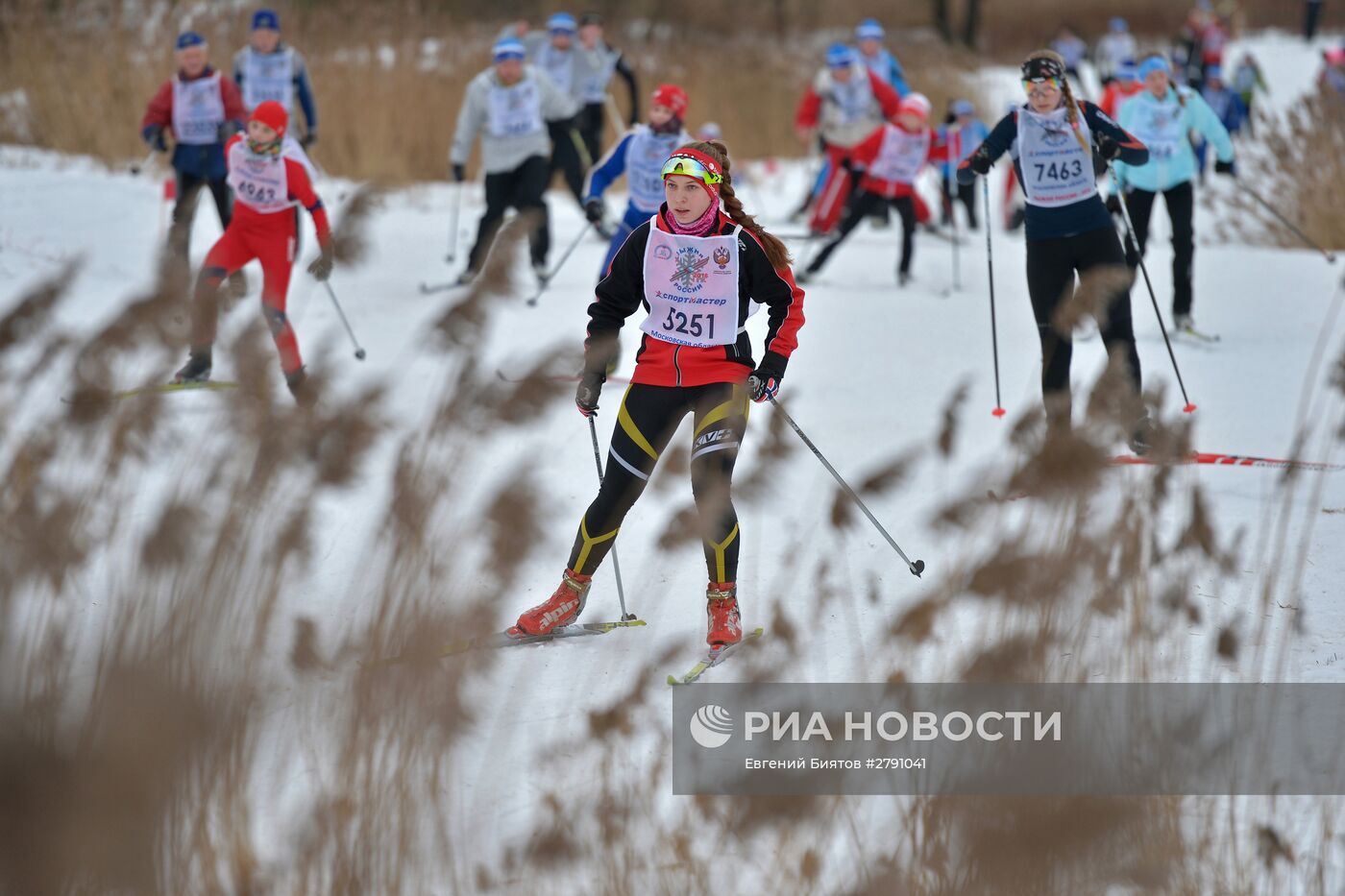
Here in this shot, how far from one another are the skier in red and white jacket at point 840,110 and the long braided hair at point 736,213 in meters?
7.46

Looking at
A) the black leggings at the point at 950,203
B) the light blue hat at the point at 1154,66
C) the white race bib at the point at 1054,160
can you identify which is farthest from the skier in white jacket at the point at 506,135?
the white race bib at the point at 1054,160

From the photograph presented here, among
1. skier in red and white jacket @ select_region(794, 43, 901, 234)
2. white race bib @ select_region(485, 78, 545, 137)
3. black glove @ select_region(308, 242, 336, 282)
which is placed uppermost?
black glove @ select_region(308, 242, 336, 282)

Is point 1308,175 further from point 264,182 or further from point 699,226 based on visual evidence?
point 699,226

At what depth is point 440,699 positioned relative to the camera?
6.64ft

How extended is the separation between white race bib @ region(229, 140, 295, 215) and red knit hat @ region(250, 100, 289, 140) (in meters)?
0.14

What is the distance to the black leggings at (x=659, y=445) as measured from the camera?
449cm

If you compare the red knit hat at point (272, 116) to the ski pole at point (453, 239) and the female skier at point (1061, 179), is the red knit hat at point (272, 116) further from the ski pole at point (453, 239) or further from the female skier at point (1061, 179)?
the female skier at point (1061, 179)

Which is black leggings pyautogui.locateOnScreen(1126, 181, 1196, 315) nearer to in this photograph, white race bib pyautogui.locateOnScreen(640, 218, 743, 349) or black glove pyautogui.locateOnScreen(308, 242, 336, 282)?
white race bib pyautogui.locateOnScreen(640, 218, 743, 349)

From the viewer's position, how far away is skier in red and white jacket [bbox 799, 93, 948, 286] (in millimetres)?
11023

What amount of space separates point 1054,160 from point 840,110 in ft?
21.6

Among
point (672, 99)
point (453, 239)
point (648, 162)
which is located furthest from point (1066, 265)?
point (453, 239)

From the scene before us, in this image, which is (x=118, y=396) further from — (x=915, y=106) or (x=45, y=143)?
(x=45, y=143)

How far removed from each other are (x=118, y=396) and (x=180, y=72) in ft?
25.8

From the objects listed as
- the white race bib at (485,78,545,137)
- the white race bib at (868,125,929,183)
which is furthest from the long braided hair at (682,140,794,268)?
the white race bib at (868,125,929,183)
